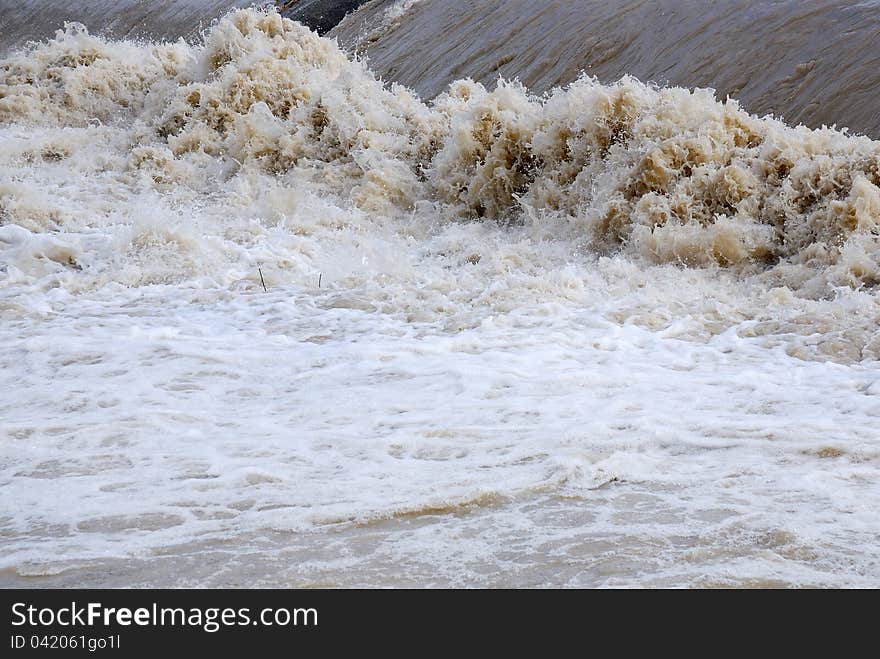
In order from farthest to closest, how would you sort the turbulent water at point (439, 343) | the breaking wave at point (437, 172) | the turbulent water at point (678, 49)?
the turbulent water at point (678, 49) → the breaking wave at point (437, 172) → the turbulent water at point (439, 343)

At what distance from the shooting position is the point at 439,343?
18.9 ft

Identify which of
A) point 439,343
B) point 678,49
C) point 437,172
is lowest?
point 439,343

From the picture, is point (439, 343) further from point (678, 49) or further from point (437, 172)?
point (678, 49)

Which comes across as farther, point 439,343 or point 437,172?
point 437,172

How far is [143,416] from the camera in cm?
472

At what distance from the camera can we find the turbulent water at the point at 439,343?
3516mm

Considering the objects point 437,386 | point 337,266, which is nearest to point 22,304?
point 337,266

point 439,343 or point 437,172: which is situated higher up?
point 437,172

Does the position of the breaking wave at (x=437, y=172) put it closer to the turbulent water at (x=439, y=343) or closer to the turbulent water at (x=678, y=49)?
the turbulent water at (x=439, y=343)

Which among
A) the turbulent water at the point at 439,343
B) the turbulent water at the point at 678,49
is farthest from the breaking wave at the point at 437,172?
the turbulent water at the point at 678,49

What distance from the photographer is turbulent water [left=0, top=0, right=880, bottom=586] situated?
352 cm

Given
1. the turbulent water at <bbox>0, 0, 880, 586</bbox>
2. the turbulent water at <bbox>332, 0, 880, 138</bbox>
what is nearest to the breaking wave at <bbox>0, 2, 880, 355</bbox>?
the turbulent water at <bbox>0, 0, 880, 586</bbox>

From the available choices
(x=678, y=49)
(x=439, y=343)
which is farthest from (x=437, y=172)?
(x=439, y=343)
